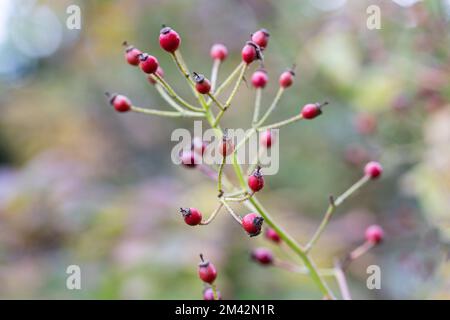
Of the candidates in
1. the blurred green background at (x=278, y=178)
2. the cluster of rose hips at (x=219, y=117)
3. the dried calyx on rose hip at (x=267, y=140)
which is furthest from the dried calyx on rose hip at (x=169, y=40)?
the blurred green background at (x=278, y=178)

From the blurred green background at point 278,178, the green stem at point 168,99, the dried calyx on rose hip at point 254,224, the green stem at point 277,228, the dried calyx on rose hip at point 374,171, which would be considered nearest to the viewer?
the dried calyx on rose hip at point 254,224

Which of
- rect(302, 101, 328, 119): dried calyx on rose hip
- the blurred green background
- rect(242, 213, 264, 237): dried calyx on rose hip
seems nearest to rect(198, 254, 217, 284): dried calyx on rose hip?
rect(242, 213, 264, 237): dried calyx on rose hip

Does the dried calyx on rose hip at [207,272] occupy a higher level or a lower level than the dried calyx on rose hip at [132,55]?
lower

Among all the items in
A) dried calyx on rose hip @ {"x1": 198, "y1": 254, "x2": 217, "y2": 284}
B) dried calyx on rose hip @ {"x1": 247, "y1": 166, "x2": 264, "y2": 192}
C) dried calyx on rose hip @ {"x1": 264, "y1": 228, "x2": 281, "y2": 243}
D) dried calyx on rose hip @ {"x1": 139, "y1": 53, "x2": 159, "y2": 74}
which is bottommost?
dried calyx on rose hip @ {"x1": 198, "y1": 254, "x2": 217, "y2": 284}

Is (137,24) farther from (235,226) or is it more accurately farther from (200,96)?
(200,96)

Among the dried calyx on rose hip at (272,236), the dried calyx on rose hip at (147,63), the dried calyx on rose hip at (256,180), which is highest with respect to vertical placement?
the dried calyx on rose hip at (147,63)

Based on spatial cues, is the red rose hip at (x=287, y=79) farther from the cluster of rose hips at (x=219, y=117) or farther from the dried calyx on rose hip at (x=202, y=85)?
the dried calyx on rose hip at (x=202, y=85)

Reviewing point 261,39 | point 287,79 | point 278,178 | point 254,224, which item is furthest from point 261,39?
point 278,178

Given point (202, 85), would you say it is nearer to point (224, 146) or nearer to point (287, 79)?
point (224, 146)

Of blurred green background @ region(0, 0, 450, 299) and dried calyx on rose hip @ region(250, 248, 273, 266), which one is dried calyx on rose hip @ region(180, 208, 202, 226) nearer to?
dried calyx on rose hip @ region(250, 248, 273, 266)
